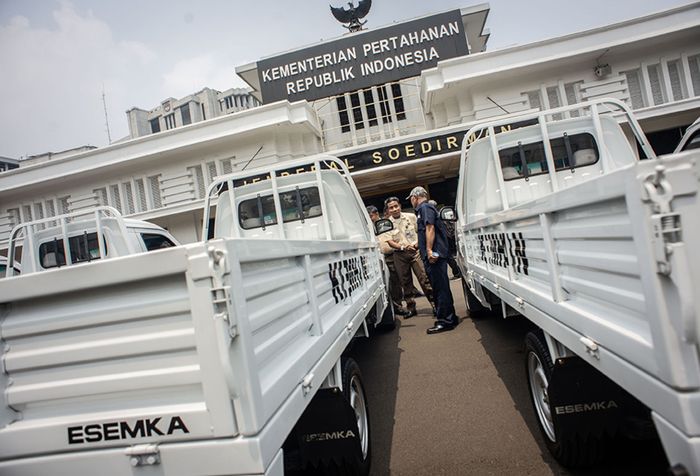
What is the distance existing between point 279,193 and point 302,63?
12984 millimetres

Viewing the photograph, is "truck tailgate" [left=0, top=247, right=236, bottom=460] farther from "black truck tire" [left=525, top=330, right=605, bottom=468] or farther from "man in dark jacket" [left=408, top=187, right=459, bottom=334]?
"man in dark jacket" [left=408, top=187, right=459, bottom=334]

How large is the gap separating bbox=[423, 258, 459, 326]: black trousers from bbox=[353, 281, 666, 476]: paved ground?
0.22 m

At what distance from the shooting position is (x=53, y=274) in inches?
60.3

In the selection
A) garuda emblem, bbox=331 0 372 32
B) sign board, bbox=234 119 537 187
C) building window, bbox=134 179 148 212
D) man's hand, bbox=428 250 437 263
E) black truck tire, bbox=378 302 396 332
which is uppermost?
garuda emblem, bbox=331 0 372 32

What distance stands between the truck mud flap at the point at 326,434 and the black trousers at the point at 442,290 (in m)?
3.32

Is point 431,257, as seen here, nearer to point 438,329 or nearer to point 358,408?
point 438,329

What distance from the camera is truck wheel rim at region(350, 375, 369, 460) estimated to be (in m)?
2.57

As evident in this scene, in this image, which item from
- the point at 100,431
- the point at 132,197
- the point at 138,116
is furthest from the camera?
the point at 138,116

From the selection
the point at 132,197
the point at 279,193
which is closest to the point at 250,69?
the point at 132,197

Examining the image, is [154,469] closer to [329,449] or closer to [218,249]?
[218,249]

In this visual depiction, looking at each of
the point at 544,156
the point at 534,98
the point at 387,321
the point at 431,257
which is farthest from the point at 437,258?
the point at 534,98

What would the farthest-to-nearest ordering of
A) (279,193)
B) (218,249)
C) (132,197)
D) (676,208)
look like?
(132,197)
(279,193)
(218,249)
(676,208)

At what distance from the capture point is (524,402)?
324 cm

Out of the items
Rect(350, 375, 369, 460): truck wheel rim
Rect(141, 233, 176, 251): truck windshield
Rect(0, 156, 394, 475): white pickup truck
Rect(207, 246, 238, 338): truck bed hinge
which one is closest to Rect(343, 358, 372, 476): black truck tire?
Rect(350, 375, 369, 460): truck wheel rim
